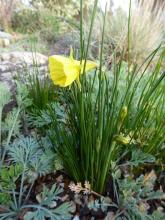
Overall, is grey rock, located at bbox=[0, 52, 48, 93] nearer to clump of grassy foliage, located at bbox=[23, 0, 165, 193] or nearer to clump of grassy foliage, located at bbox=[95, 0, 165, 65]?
clump of grassy foliage, located at bbox=[23, 0, 165, 193]

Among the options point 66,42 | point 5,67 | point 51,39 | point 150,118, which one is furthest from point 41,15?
point 150,118

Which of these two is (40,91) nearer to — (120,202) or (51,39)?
(120,202)

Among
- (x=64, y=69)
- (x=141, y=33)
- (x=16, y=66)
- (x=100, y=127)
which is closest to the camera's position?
(x=64, y=69)

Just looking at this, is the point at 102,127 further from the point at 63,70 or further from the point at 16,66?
the point at 16,66

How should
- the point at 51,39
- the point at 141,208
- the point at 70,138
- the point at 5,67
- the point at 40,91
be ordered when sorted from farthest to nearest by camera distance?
the point at 51,39 < the point at 5,67 < the point at 40,91 < the point at 70,138 < the point at 141,208

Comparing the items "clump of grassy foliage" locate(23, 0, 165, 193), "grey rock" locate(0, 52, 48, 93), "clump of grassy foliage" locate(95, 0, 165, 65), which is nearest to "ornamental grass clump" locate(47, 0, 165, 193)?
"clump of grassy foliage" locate(23, 0, 165, 193)

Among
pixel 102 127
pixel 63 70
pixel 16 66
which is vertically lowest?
pixel 16 66

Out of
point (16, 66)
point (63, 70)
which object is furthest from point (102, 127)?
point (16, 66)

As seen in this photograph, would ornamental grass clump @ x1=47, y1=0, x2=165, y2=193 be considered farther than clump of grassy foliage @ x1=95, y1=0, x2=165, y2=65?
No

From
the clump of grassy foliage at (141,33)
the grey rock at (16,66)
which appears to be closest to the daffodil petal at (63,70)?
the grey rock at (16,66)

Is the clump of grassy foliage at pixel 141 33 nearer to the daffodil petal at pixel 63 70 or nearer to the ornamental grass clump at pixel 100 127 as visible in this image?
the ornamental grass clump at pixel 100 127

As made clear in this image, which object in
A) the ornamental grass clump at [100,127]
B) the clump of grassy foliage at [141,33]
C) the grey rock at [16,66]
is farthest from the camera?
the clump of grassy foliage at [141,33]
